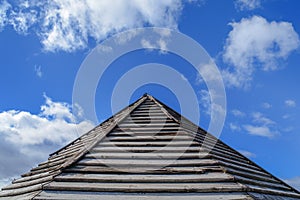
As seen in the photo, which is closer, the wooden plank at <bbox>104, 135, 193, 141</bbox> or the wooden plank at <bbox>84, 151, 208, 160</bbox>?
the wooden plank at <bbox>84, 151, 208, 160</bbox>

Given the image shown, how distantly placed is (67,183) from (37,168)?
5.95ft

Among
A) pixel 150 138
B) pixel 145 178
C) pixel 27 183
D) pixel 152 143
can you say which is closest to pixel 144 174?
pixel 145 178

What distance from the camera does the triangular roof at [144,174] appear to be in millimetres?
3471

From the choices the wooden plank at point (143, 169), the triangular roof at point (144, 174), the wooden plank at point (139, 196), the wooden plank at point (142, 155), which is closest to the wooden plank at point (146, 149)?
the triangular roof at point (144, 174)

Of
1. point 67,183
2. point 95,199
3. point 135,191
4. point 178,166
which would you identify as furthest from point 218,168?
point 67,183

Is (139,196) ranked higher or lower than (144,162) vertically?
lower

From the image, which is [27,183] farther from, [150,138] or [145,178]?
[150,138]

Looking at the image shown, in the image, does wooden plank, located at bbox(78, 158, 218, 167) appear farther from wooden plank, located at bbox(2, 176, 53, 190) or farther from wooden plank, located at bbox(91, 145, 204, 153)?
wooden plank, located at bbox(2, 176, 53, 190)

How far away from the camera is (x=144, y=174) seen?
3893 millimetres

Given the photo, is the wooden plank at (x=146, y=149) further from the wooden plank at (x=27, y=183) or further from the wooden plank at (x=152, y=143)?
the wooden plank at (x=27, y=183)

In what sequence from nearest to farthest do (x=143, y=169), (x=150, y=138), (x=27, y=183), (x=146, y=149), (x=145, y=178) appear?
(x=145, y=178) < (x=143, y=169) < (x=27, y=183) < (x=146, y=149) < (x=150, y=138)

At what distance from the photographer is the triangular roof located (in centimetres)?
347

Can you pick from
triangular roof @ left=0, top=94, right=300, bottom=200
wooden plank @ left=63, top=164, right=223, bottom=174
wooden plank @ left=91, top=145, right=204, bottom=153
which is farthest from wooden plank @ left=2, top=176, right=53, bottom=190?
wooden plank @ left=91, top=145, right=204, bottom=153

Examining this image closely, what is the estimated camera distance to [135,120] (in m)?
6.00
